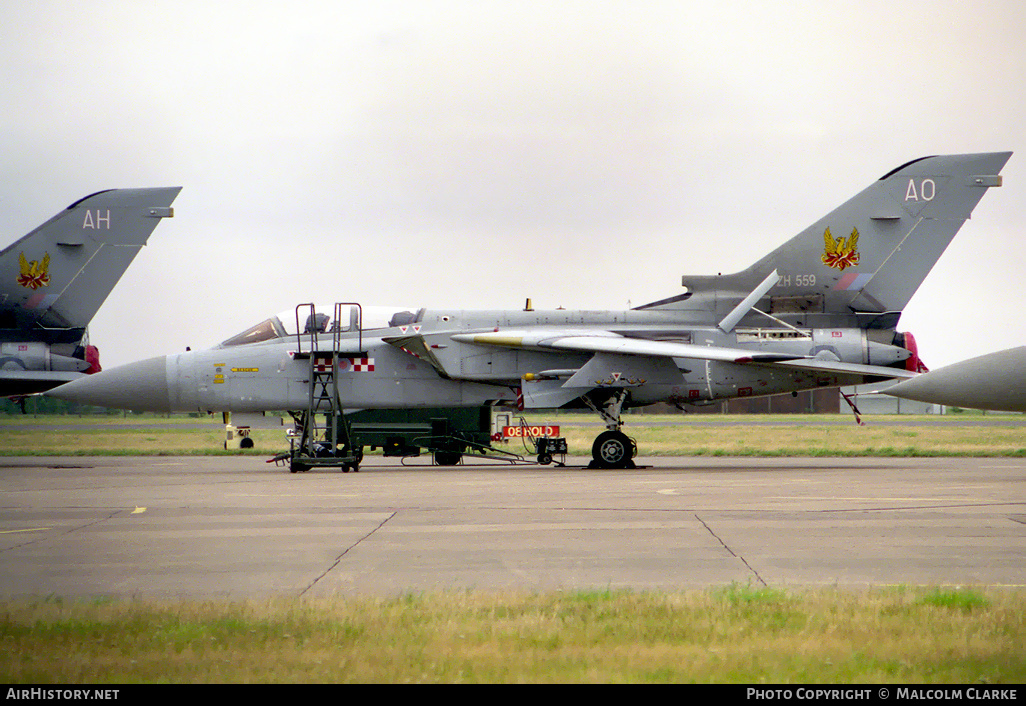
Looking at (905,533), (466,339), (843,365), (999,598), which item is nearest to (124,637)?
(999,598)

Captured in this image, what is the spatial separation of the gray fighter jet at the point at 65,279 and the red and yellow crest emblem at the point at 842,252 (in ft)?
41.6

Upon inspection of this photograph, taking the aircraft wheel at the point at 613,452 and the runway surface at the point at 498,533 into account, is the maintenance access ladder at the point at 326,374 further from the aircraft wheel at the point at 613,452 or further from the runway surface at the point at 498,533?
the aircraft wheel at the point at 613,452

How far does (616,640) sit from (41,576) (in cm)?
422

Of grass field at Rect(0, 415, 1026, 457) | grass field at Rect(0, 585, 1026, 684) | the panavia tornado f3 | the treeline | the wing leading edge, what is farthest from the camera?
grass field at Rect(0, 415, 1026, 457)

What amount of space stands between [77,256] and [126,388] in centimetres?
314

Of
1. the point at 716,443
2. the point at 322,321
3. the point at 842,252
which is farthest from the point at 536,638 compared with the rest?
the point at 716,443

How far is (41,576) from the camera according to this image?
681 cm

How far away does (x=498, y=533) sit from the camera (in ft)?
29.4

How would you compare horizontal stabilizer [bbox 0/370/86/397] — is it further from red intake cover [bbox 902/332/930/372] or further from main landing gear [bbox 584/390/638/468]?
red intake cover [bbox 902/332/930/372]

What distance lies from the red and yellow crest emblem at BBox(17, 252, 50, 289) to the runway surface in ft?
16.1

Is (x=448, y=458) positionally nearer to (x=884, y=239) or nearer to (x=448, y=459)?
(x=448, y=459)

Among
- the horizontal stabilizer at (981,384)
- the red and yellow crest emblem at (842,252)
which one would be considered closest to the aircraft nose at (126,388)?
the red and yellow crest emblem at (842,252)

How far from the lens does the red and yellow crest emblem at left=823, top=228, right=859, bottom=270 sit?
1838 cm

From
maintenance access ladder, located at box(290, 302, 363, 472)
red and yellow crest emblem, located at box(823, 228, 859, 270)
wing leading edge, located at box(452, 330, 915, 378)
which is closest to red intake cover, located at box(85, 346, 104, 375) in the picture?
maintenance access ladder, located at box(290, 302, 363, 472)
